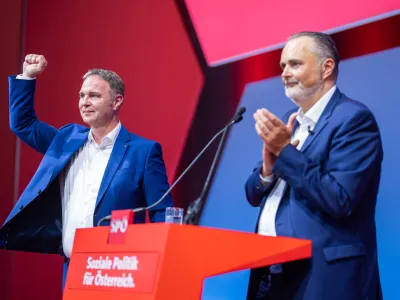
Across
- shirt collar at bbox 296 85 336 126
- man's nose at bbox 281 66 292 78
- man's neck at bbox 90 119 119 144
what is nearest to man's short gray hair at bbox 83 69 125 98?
man's neck at bbox 90 119 119 144

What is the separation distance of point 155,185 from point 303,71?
92 cm

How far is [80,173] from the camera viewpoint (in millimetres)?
2916

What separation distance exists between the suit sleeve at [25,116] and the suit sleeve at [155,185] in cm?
55

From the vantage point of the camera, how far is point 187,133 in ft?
11.8

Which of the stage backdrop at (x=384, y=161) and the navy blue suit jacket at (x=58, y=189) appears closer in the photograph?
the stage backdrop at (x=384, y=161)

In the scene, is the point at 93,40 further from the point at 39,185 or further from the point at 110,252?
the point at 110,252

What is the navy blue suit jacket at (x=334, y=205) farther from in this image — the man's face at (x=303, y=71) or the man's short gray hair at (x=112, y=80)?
the man's short gray hair at (x=112, y=80)

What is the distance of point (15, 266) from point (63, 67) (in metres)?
1.27

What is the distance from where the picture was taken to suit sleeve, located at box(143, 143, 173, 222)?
9.26 ft

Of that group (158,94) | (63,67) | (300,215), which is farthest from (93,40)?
(300,215)

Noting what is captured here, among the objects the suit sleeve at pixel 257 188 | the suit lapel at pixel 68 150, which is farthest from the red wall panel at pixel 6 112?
the suit sleeve at pixel 257 188

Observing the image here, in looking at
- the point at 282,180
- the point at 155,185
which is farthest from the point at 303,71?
the point at 155,185

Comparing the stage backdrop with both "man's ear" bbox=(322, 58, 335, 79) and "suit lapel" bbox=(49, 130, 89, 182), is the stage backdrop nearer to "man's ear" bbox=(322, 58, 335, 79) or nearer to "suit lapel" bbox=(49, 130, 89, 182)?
"man's ear" bbox=(322, 58, 335, 79)

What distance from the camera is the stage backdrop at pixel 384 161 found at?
266 cm
